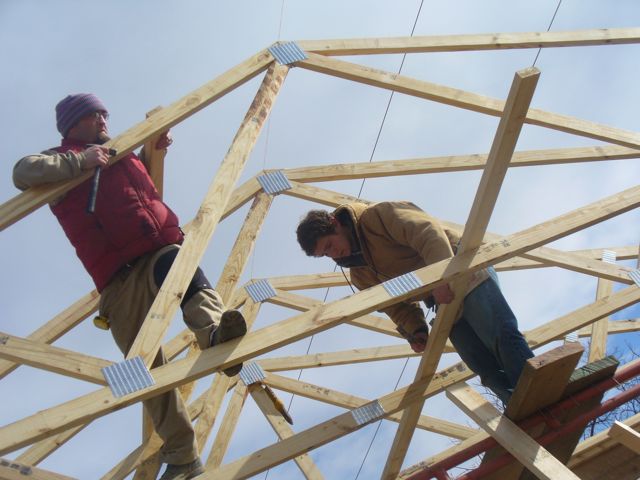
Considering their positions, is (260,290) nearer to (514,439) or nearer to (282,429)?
(282,429)

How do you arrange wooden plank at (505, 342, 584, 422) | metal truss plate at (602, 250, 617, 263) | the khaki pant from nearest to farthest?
wooden plank at (505, 342, 584, 422), the khaki pant, metal truss plate at (602, 250, 617, 263)

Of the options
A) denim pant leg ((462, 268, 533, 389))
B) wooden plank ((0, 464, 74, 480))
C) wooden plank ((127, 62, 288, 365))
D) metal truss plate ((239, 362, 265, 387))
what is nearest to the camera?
wooden plank ((127, 62, 288, 365))

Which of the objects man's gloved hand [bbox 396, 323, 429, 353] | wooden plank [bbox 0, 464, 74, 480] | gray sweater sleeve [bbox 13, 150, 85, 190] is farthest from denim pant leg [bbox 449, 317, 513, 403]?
wooden plank [bbox 0, 464, 74, 480]

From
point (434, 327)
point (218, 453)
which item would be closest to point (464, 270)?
point (434, 327)

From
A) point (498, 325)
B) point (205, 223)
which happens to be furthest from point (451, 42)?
point (205, 223)

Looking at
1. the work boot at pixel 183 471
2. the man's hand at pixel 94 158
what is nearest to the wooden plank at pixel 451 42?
the man's hand at pixel 94 158

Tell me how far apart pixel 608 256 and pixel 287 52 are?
352 cm

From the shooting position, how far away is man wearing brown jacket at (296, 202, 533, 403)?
3438 mm

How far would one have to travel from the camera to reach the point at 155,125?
3709 mm

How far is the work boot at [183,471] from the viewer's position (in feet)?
11.7

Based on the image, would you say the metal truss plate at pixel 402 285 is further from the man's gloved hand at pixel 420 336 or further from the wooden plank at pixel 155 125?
the wooden plank at pixel 155 125

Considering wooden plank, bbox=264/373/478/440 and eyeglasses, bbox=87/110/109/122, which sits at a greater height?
eyeglasses, bbox=87/110/109/122

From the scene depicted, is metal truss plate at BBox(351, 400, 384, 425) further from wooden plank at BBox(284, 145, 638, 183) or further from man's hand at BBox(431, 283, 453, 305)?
wooden plank at BBox(284, 145, 638, 183)

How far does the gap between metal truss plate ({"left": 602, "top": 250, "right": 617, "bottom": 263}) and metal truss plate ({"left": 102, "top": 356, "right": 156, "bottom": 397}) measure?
470 centimetres
